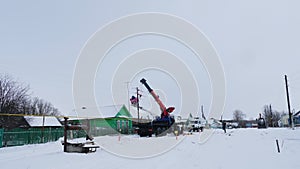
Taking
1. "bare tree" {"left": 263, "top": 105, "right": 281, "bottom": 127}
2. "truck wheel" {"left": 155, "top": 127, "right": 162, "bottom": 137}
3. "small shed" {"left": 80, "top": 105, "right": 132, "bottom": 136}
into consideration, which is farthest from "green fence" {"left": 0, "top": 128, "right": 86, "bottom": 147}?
"bare tree" {"left": 263, "top": 105, "right": 281, "bottom": 127}

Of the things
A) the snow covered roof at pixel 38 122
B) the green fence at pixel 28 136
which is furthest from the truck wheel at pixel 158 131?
the snow covered roof at pixel 38 122

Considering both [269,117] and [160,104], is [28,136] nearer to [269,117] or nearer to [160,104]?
[160,104]

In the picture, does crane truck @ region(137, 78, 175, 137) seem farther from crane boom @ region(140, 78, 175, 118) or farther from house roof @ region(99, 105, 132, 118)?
house roof @ region(99, 105, 132, 118)

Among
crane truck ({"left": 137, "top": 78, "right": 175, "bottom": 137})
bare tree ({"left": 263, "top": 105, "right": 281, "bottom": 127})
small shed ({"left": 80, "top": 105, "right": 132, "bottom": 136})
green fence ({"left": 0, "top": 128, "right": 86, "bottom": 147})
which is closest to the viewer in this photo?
green fence ({"left": 0, "top": 128, "right": 86, "bottom": 147})

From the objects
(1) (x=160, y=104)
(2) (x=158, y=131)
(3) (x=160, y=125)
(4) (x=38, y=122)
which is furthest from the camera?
(4) (x=38, y=122)

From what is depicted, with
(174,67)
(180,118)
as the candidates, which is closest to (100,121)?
(180,118)

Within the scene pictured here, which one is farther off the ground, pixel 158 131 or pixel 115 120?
pixel 115 120

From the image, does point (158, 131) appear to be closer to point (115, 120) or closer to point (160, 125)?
point (160, 125)

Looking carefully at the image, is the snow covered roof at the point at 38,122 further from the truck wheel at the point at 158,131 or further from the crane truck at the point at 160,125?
the truck wheel at the point at 158,131

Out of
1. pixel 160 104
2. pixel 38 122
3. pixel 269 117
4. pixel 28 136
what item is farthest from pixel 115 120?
pixel 269 117

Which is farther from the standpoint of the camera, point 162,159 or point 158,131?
point 158,131

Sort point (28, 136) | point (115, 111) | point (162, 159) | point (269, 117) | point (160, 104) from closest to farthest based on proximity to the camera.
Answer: point (162, 159) → point (28, 136) → point (160, 104) → point (115, 111) → point (269, 117)

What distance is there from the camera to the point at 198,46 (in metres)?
11.2

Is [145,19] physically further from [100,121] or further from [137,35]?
[100,121]
